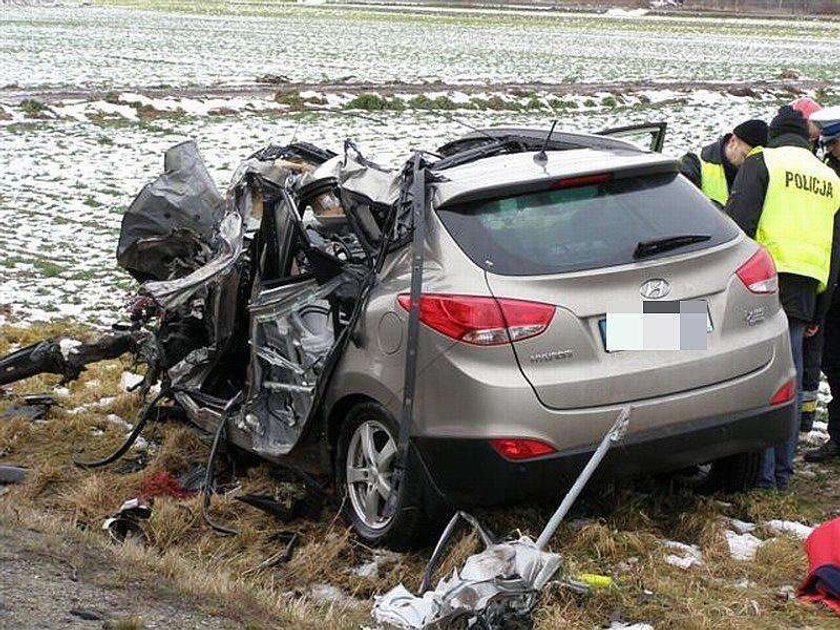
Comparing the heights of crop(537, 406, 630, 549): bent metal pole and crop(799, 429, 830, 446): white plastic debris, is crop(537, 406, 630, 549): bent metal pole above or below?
above

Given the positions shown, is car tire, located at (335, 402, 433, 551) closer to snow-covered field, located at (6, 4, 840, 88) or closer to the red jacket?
the red jacket

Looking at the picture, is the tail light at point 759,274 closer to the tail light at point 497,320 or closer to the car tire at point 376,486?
the tail light at point 497,320

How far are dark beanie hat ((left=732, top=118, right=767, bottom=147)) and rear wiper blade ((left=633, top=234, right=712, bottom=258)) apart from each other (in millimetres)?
1724

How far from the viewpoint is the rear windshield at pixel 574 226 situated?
466 cm

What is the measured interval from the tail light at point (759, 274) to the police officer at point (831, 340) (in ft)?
4.44

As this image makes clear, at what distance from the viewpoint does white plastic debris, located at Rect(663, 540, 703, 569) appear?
15.4 feet

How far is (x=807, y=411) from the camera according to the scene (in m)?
6.69

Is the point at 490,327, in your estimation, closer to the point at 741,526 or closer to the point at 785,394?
the point at 785,394

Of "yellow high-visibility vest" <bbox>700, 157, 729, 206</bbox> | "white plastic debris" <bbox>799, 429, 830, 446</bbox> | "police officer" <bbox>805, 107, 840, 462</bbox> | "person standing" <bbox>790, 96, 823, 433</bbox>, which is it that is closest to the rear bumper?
"person standing" <bbox>790, 96, 823, 433</bbox>

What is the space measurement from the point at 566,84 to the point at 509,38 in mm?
25637

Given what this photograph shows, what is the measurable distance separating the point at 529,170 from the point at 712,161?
2.18m

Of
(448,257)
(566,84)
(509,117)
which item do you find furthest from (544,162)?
(566,84)

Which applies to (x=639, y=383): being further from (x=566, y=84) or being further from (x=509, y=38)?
(x=509, y=38)

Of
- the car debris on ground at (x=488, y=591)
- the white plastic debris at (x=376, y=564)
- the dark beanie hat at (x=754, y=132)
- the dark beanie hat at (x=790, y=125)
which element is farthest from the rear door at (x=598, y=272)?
the dark beanie hat at (x=754, y=132)
